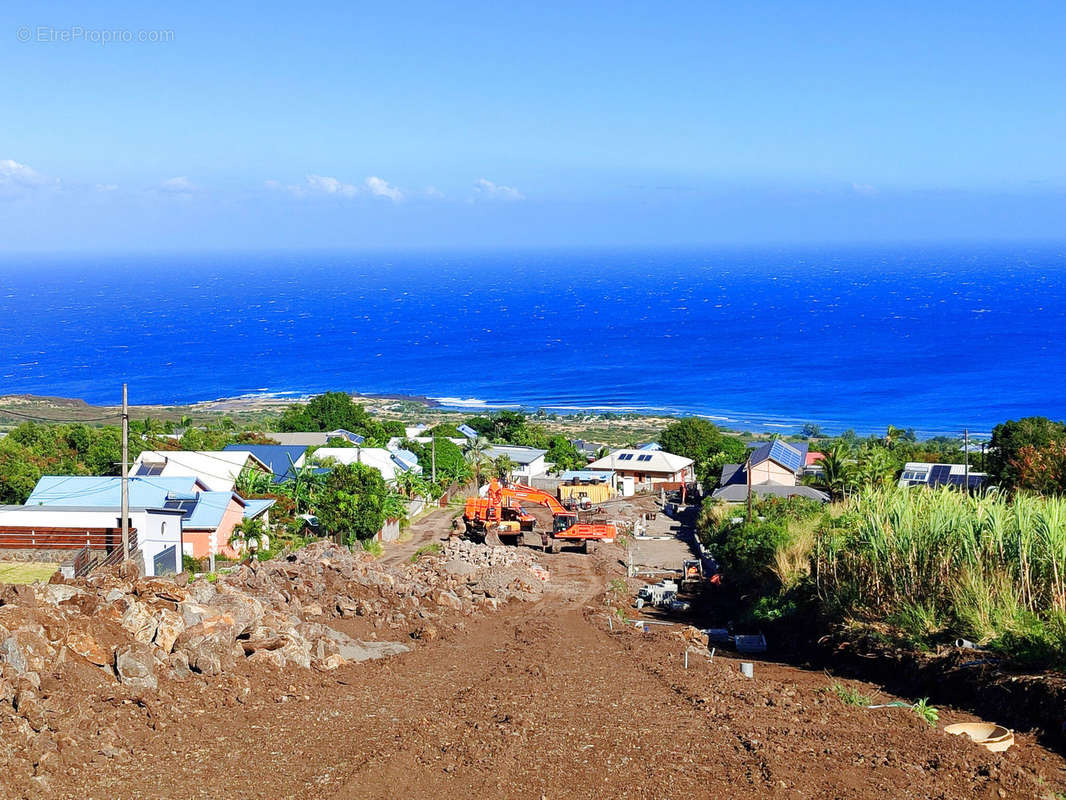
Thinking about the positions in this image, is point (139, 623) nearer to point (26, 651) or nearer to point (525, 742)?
point (26, 651)

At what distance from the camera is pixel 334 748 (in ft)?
37.4

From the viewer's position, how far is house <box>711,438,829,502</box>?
38.8 meters

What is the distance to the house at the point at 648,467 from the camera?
49.8 metres

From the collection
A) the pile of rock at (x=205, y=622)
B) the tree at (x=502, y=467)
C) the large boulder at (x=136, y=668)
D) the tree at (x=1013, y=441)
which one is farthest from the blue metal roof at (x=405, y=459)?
the large boulder at (x=136, y=668)

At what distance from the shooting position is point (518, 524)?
32562 mm

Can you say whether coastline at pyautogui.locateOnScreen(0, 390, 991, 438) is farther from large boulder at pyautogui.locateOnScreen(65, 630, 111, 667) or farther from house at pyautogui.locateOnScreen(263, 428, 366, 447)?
large boulder at pyautogui.locateOnScreen(65, 630, 111, 667)

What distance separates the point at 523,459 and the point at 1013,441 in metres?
24.8

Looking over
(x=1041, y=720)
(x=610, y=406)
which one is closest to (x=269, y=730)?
(x=1041, y=720)

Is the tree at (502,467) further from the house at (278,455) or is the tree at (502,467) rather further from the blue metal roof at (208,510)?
the blue metal roof at (208,510)

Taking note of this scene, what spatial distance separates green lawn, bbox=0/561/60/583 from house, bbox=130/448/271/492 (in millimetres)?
10202

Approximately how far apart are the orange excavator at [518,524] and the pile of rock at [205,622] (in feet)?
25.0

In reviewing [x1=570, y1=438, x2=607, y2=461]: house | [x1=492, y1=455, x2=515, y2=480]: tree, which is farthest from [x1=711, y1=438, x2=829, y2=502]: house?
[x1=570, y1=438, x2=607, y2=461]: house

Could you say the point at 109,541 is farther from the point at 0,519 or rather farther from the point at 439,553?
the point at 439,553

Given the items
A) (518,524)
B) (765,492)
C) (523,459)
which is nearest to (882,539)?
(518,524)
